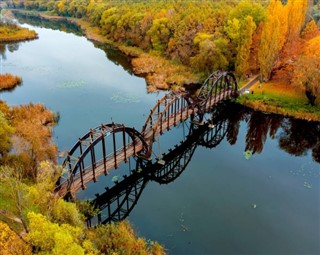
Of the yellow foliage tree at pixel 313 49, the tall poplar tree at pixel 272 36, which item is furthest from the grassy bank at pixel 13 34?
the yellow foliage tree at pixel 313 49

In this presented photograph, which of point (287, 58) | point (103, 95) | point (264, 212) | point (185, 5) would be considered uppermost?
point (185, 5)

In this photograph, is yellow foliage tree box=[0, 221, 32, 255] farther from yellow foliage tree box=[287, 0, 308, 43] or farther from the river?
yellow foliage tree box=[287, 0, 308, 43]

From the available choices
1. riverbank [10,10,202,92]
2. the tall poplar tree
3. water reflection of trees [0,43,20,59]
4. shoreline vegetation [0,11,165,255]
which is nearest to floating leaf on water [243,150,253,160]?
riverbank [10,10,202,92]

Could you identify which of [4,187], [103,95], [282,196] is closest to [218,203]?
[282,196]

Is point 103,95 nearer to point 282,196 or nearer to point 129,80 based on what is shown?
point 129,80

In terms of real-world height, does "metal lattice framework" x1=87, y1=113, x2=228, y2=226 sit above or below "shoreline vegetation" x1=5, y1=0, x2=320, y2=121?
below
